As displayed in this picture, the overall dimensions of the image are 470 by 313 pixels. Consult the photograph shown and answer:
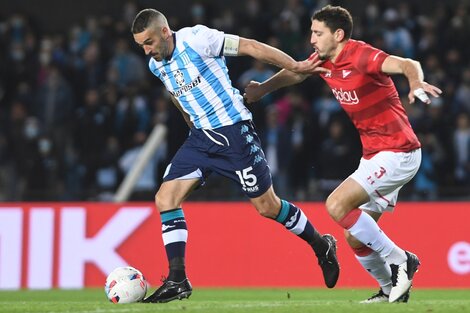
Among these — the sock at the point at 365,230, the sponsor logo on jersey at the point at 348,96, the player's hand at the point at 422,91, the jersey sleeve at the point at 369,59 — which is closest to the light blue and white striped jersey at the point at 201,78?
the sponsor logo on jersey at the point at 348,96

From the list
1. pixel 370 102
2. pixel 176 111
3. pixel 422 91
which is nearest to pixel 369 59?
pixel 370 102

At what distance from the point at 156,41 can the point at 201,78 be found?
0.48 m

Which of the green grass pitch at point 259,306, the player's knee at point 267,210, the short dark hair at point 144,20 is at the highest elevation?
the short dark hair at point 144,20

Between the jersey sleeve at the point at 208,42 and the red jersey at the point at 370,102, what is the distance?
3.06 feet

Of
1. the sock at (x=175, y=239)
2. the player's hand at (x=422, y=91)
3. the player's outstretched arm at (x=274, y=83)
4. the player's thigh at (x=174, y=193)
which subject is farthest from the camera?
the player's outstretched arm at (x=274, y=83)

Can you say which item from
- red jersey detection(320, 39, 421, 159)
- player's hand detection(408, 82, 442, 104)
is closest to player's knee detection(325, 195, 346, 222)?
red jersey detection(320, 39, 421, 159)

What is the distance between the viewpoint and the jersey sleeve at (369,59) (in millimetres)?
8204

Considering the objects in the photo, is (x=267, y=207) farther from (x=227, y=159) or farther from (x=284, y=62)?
(x=284, y=62)

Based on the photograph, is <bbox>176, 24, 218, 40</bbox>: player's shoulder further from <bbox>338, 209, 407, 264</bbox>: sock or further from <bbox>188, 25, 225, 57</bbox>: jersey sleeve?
<bbox>338, 209, 407, 264</bbox>: sock

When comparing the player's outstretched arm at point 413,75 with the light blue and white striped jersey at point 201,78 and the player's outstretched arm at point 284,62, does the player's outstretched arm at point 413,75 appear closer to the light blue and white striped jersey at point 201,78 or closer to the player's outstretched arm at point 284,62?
the player's outstretched arm at point 284,62

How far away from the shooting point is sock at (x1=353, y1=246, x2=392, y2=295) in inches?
344

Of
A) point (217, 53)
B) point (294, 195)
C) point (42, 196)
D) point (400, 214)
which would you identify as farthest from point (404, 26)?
point (217, 53)

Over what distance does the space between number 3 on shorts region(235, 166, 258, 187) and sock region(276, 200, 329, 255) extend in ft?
1.24

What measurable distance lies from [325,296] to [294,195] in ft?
13.5
